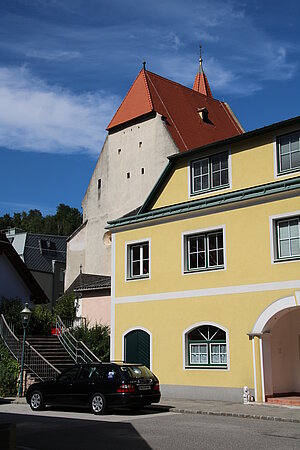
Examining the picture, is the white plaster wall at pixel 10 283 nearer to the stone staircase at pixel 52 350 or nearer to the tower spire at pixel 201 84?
the stone staircase at pixel 52 350

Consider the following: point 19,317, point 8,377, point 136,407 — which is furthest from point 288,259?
point 19,317

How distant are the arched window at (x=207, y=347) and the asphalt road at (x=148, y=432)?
3.70 m

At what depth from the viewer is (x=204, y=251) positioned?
20250 mm

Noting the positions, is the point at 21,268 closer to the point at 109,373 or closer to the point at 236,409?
the point at 109,373

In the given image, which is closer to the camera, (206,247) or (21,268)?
(206,247)

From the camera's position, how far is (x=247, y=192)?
62.1 ft

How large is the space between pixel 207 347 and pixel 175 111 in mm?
26549

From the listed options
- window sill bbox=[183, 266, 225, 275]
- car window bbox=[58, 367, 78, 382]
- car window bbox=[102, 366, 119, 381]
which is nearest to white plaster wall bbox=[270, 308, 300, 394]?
window sill bbox=[183, 266, 225, 275]

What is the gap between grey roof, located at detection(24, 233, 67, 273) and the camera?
183ft

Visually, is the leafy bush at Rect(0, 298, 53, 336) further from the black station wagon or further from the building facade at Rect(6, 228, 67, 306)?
the building facade at Rect(6, 228, 67, 306)

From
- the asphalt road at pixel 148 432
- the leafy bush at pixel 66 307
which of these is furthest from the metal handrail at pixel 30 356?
the leafy bush at pixel 66 307

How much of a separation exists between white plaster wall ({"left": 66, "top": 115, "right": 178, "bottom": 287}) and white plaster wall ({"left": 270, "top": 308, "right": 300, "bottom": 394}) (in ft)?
69.6

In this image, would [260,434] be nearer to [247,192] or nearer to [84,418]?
[84,418]

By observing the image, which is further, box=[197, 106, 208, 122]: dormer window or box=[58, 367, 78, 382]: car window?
box=[197, 106, 208, 122]: dormer window
